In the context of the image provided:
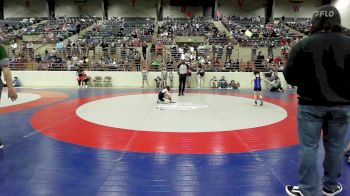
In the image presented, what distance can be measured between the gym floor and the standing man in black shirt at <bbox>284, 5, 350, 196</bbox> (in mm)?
992

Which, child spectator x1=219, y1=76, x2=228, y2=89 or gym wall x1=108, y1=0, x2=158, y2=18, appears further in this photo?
gym wall x1=108, y1=0, x2=158, y2=18

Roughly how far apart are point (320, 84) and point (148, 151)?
3304 mm

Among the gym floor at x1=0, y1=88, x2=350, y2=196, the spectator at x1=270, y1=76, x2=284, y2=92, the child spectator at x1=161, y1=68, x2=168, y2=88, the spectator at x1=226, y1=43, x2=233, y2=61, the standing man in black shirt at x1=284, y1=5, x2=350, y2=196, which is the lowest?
the gym floor at x1=0, y1=88, x2=350, y2=196

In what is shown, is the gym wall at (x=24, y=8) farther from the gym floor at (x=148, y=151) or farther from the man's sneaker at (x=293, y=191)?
the man's sneaker at (x=293, y=191)

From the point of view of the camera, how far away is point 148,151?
211 inches

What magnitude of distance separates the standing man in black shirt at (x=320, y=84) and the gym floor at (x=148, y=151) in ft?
3.26

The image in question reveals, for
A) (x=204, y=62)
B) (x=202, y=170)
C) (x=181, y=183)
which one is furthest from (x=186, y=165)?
(x=204, y=62)

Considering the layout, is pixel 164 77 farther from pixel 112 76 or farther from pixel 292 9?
pixel 292 9

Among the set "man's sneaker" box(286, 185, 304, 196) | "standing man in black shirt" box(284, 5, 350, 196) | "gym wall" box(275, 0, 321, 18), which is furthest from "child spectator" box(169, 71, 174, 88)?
"gym wall" box(275, 0, 321, 18)

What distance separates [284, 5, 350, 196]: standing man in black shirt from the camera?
2.77 m

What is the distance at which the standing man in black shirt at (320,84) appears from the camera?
2.77 meters

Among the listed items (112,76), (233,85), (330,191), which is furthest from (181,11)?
(330,191)

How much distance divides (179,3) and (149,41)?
1327cm

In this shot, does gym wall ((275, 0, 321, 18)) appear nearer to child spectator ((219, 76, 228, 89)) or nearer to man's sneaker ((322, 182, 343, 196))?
child spectator ((219, 76, 228, 89))
